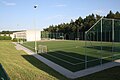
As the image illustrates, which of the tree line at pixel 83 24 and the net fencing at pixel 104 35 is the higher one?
the tree line at pixel 83 24

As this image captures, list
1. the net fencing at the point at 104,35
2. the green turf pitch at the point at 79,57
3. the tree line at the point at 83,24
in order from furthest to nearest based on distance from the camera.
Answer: the tree line at the point at 83,24 → the net fencing at the point at 104,35 → the green turf pitch at the point at 79,57

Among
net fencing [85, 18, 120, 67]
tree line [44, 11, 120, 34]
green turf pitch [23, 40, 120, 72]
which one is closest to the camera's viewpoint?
green turf pitch [23, 40, 120, 72]

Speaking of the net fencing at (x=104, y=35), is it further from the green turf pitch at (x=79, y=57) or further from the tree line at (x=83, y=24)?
the tree line at (x=83, y=24)

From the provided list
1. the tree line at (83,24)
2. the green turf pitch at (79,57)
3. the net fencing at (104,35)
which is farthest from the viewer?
the tree line at (83,24)

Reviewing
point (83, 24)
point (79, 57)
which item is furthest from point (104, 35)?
point (83, 24)

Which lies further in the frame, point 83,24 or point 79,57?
point 83,24

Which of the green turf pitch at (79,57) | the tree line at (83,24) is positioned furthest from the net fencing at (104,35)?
the tree line at (83,24)

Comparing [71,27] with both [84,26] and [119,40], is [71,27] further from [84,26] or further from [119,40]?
[119,40]

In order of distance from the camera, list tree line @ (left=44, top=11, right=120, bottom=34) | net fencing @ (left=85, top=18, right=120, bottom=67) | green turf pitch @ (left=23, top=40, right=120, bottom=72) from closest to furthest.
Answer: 1. green turf pitch @ (left=23, top=40, right=120, bottom=72)
2. net fencing @ (left=85, top=18, right=120, bottom=67)
3. tree line @ (left=44, top=11, right=120, bottom=34)

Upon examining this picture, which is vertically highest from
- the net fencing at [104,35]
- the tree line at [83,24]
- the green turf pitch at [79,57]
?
the tree line at [83,24]

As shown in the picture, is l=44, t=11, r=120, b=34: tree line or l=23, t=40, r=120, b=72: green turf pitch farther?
l=44, t=11, r=120, b=34: tree line

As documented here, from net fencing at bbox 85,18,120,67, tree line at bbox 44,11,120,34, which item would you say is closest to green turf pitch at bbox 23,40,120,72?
net fencing at bbox 85,18,120,67

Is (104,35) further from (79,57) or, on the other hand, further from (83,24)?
(83,24)

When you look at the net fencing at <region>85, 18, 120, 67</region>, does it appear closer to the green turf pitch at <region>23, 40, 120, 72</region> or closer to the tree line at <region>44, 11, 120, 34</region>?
the green turf pitch at <region>23, 40, 120, 72</region>
